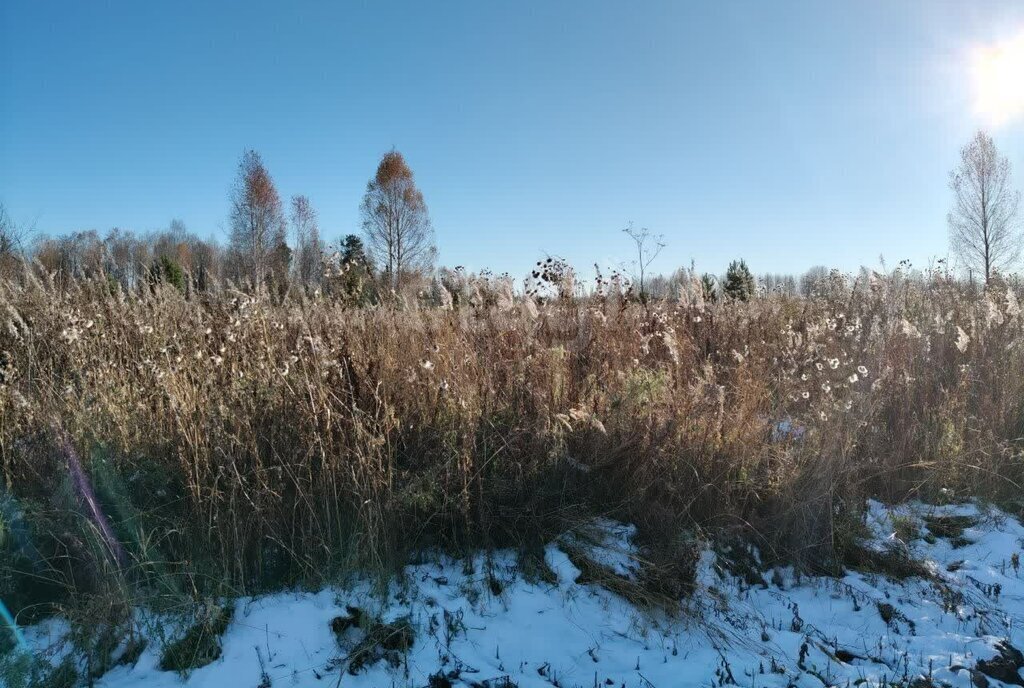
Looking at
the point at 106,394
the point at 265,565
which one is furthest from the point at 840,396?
the point at 106,394

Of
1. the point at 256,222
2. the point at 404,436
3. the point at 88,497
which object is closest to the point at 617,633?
the point at 404,436

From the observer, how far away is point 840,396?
406 centimetres

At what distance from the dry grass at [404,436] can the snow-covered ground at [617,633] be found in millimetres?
199

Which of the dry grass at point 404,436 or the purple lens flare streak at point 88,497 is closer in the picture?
the purple lens flare streak at point 88,497

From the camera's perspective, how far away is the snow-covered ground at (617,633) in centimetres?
219

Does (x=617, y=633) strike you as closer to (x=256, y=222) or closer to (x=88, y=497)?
(x=88, y=497)

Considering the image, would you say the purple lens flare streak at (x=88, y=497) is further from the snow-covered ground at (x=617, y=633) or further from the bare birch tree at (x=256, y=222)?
the bare birch tree at (x=256, y=222)

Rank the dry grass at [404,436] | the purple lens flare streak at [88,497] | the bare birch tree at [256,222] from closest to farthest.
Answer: the purple lens flare streak at [88,497], the dry grass at [404,436], the bare birch tree at [256,222]

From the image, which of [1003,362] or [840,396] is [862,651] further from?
[1003,362]

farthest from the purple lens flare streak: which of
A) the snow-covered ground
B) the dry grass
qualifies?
the snow-covered ground

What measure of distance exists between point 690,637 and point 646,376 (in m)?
1.71

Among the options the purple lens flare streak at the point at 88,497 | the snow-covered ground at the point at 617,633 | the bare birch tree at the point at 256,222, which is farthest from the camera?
the bare birch tree at the point at 256,222

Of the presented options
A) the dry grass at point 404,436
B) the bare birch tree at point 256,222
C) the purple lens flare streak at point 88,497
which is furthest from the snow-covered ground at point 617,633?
the bare birch tree at point 256,222

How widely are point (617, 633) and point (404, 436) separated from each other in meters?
1.40
